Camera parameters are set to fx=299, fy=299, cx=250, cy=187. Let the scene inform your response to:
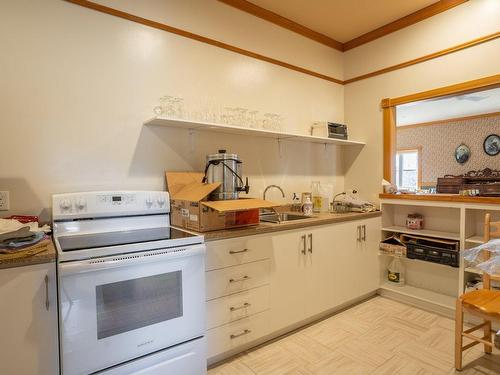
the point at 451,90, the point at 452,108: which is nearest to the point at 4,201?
the point at 451,90

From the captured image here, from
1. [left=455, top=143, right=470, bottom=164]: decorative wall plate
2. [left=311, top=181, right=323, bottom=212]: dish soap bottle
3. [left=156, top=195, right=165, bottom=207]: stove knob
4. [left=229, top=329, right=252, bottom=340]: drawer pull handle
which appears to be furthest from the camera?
[left=455, top=143, right=470, bottom=164]: decorative wall plate

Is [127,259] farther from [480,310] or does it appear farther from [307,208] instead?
[480,310]

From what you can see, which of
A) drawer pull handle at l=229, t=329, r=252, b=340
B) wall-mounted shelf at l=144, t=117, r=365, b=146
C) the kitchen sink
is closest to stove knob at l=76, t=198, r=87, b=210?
wall-mounted shelf at l=144, t=117, r=365, b=146

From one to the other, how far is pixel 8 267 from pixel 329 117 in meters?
3.19

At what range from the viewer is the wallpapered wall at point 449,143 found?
5973 millimetres

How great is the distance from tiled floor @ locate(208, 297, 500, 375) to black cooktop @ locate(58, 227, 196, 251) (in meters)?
0.94

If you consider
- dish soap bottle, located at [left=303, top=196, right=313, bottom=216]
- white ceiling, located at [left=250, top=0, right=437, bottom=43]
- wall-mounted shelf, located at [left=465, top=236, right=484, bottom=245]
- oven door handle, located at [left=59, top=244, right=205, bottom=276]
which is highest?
white ceiling, located at [left=250, top=0, right=437, bottom=43]

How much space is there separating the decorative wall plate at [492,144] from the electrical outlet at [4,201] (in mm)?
7425

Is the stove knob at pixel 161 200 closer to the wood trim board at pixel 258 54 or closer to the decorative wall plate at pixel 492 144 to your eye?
the wood trim board at pixel 258 54

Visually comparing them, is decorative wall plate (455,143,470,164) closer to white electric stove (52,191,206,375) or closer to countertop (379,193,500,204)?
countertop (379,193,500,204)

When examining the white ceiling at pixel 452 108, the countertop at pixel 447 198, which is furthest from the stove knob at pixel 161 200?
the white ceiling at pixel 452 108

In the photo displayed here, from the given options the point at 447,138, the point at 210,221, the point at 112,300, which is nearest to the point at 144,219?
the point at 210,221

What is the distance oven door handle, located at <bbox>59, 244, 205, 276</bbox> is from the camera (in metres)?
1.32

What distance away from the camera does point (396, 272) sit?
3.16 meters
